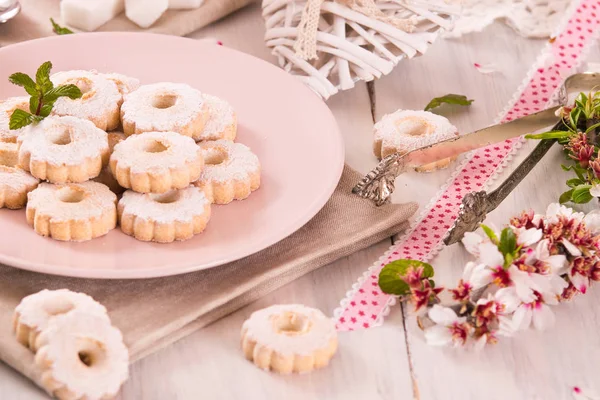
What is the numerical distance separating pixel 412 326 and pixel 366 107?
81 centimetres

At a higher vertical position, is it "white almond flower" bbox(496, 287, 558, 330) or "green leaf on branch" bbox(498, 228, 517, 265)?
"green leaf on branch" bbox(498, 228, 517, 265)

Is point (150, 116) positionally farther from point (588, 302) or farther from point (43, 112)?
point (588, 302)

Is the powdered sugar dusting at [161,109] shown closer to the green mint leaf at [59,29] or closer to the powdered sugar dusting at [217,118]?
the powdered sugar dusting at [217,118]

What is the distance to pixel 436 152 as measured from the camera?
2.10 metres

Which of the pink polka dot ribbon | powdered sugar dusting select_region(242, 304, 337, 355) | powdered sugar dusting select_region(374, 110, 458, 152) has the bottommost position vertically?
the pink polka dot ribbon

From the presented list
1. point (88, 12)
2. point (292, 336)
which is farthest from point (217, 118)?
point (88, 12)

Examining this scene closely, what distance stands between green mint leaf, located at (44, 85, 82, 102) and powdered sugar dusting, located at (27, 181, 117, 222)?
20 centimetres

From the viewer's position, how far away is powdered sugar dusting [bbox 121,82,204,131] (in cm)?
192

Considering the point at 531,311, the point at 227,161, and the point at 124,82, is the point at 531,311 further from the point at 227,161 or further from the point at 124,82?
the point at 124,82

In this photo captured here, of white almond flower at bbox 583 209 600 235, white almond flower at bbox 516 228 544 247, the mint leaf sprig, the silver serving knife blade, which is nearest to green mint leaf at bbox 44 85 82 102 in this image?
the mint leaf sprig

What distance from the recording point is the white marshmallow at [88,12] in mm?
2504

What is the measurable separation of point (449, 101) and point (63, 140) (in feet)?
3.28

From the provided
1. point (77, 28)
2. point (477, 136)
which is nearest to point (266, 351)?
point (477, 136)

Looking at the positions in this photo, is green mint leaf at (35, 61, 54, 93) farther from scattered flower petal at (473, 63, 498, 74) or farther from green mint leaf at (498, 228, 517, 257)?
scattered flower petal at (473, 63, 498, 74)
